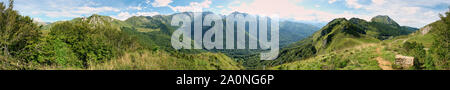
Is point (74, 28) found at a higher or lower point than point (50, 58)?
higher

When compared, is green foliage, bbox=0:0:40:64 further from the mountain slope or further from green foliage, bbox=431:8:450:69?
the mountain slope

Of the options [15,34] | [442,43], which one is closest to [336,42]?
[442,43]

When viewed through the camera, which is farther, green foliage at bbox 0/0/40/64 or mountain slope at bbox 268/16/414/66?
mountain slope at bbox 268/16/414/66

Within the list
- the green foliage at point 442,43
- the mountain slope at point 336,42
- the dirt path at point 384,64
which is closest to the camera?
the dirt path at point 384,64

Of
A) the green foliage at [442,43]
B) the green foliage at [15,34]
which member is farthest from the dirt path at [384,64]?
the green foliage at [15,34]

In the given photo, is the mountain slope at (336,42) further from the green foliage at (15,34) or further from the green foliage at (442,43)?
the green foliage at (15,34)

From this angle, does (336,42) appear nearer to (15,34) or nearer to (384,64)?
(384,64)

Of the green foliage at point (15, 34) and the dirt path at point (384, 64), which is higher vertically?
the green foliage at point (15, 34)

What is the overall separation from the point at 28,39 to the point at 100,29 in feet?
11.6

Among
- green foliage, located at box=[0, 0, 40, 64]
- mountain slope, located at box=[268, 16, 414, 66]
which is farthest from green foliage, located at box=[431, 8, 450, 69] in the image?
mountain slope, located at box=[268, 16, 414, 66]

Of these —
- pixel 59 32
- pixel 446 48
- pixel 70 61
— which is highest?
pixel 59 32
